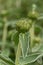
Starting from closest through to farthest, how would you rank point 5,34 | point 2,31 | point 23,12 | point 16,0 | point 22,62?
point 22,62
point 5,34
point 2,31
point 23,12
point 16,0

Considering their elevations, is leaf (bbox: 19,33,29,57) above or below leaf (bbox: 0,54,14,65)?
above

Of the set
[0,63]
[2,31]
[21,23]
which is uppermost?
[21,23]

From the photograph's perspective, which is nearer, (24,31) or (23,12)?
(24,31)

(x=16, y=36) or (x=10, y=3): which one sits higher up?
(x=16, y=36)

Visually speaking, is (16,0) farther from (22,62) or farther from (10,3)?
(22,62)

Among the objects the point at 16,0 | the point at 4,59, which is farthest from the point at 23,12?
the point at 4,59

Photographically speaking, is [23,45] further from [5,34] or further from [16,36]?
[5,34]

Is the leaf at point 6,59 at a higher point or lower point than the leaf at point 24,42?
lower

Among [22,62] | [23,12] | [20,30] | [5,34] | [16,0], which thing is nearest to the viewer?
[22,62]

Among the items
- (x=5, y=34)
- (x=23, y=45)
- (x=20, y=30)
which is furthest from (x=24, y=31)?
(x=5, y=34)
